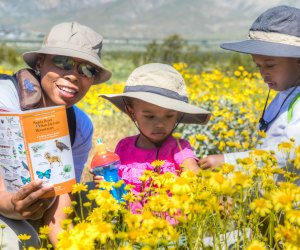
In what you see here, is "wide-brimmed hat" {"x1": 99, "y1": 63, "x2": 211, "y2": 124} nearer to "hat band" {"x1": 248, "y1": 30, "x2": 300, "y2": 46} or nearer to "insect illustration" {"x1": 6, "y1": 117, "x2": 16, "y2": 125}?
"hat band" {"x1": 248, "y1": 30, "x2": 300, "y2": 46}

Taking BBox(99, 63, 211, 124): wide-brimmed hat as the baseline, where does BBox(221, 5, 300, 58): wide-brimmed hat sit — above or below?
above

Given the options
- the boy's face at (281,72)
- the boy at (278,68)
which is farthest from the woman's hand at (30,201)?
the boy's face at (281,72)

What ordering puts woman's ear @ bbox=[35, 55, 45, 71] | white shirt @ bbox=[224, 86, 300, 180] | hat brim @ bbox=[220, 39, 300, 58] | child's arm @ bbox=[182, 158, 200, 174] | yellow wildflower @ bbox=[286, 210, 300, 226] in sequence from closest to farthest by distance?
yellow wildflower @ bbox=[286, 210, 300, 226], white shirt @ bbox=[224, 86, 300, 180], hat brim @ bbox=[220, 39, 300, 58], child's arm @ bbox=[182, 158, 200, 174], woman's ear @ bbox=[35, 55, 45, 71]

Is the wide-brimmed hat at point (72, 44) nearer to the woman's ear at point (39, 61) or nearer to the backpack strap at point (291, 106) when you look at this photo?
the woman's ear at point (39, 61)

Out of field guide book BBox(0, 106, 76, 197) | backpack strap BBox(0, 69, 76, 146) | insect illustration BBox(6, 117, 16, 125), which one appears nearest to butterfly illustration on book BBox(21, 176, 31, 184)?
field guide book BBox(0, 106, 76, 197)

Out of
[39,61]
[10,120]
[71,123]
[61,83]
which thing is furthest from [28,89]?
[10,120]

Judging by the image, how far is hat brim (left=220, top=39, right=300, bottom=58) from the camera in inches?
106

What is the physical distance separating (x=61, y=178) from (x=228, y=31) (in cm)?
17096

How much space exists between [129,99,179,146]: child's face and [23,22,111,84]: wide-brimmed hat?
336 mm

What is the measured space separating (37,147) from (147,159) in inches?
32.8

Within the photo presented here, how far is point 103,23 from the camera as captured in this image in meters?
192

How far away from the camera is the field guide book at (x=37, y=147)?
222 cm

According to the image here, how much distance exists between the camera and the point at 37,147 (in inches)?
88.5

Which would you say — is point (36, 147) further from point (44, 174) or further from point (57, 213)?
point (57, 213)
